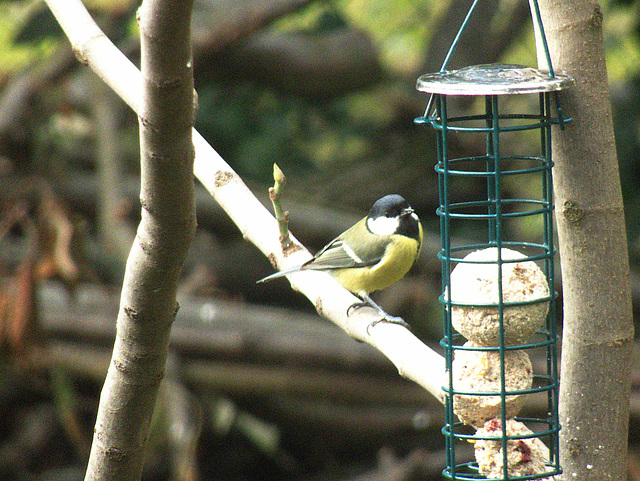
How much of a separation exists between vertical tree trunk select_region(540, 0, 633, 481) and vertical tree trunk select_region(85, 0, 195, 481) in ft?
3.04

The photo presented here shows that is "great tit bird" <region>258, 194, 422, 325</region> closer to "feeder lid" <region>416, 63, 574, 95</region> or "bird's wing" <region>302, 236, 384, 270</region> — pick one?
"bird's wing" <region>302, 236, 384, 270</region>

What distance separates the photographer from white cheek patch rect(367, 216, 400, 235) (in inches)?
147

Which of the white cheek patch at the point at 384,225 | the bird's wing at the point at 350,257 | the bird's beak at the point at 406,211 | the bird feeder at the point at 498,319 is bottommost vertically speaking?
the bird feeder at the point at 498,319

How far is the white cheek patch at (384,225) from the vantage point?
3.74 meters

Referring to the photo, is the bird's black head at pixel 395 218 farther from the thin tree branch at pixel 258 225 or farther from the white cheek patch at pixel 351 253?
the thin tree branch at pixel 258 225

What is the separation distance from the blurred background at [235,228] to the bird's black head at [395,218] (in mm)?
1232

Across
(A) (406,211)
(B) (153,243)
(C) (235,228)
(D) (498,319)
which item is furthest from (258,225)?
(C) (235,228)

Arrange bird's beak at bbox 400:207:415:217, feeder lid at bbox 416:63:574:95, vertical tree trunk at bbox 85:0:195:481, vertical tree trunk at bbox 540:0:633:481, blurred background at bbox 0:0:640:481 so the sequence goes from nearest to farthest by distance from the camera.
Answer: vertical tree trunk at bbox 85:0:195:481 < feeder lid at bbox 416:63:574:95 < vertical tree trunk at bbox 540:0:633:481 < bird's beak at bbox 400:207:415:217 < blurred background at bbox 0:0:640:481

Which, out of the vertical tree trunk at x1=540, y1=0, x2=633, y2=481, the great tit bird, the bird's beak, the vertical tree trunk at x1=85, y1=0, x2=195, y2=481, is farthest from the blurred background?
the vertical tree trunk at x1=540, y1=0, x2=633, y2=481

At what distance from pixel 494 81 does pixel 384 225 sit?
1987 mm

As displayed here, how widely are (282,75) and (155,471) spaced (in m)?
3.27

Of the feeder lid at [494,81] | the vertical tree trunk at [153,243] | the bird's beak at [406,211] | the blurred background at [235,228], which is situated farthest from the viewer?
the blurred background at [235,228]

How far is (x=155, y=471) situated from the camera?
5.66 m

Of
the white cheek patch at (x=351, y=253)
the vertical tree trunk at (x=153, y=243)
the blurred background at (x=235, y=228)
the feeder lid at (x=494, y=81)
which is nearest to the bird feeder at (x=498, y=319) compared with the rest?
the feeder lid at (x=494, y=81)
